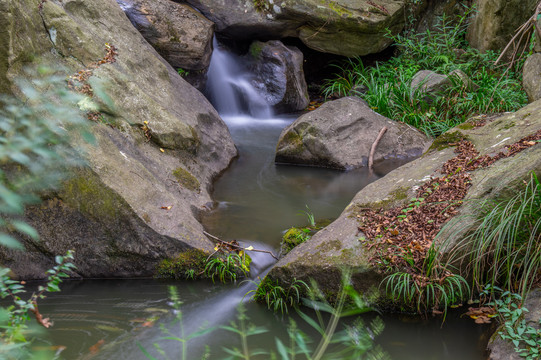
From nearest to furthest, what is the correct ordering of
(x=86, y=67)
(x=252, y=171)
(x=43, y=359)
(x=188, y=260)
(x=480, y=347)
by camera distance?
1. (x=43, y=359)
2. (x=480, y=347)
3. (x=188, y=260)
4. (x=86, y=67)
5. (x=252, y=171)

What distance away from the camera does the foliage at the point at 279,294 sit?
140 inches

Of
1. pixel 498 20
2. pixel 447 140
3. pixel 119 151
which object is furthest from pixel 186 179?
pixel 498 20

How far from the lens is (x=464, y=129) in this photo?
511 centimetres

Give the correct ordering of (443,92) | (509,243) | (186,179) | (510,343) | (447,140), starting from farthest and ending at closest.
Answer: (443,92)
(186,179)
(447,140)
(509,243)
(510,343)

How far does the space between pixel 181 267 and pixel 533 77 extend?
585 cm

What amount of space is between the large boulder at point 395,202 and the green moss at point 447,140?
0.23 meters

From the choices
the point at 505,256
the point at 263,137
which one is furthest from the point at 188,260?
the point at 263,137

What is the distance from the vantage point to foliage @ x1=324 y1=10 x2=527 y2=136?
7.43 m

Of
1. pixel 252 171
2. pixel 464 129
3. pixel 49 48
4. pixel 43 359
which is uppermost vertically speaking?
pixel 49 48

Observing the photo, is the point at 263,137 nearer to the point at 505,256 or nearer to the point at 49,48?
the point at 49,48

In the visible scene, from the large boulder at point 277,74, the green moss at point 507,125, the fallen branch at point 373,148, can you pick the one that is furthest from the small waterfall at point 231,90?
the green moss at point 507,125

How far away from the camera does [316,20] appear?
9070 millimetres

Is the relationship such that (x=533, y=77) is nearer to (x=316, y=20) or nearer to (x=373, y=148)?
(x=373, y=148)

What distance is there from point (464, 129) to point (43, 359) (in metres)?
4.82
